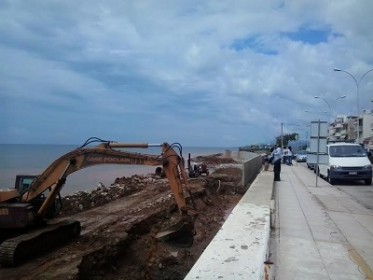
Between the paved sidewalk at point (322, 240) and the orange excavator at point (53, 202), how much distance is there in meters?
2.01

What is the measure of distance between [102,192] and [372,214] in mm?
13033

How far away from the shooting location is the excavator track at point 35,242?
9.10 m

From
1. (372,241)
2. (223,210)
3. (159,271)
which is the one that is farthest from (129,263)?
(223,210)

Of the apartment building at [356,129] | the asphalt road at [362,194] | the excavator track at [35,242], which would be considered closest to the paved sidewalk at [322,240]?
the asphalt road at [362,194]

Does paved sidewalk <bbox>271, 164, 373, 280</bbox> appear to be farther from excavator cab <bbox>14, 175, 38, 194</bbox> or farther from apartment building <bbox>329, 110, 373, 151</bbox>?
apartment building <bbox>329, 110, 373, 151</bbox>

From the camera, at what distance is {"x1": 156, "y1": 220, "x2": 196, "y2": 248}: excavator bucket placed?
9125 mm

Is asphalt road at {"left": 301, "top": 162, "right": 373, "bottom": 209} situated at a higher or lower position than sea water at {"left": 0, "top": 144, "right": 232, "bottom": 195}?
higher

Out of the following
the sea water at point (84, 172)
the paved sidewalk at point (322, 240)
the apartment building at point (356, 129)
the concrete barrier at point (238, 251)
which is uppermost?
the apartment building at point (356, 129)

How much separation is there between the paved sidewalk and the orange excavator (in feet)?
6.58

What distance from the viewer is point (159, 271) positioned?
841cm

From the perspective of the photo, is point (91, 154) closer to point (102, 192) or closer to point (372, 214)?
point (372, 214)

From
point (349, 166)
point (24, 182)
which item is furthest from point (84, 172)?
point (24, 182)

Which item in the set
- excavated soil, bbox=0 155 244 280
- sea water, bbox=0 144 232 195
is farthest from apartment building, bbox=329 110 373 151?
excavated soil, bbox=0 155 244 280

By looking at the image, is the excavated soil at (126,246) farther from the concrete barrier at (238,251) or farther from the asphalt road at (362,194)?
the asphalt road at (362,194)
